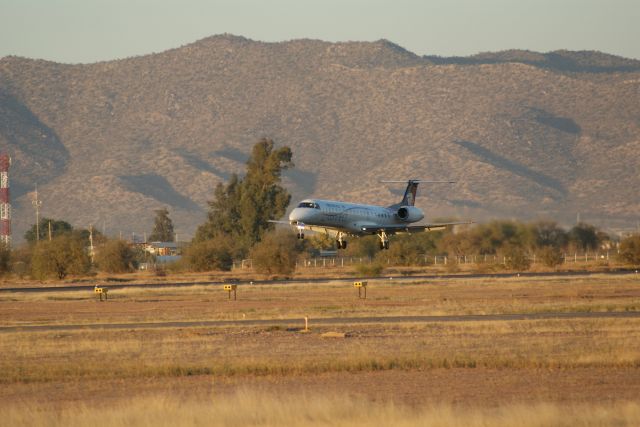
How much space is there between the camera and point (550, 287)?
62.0 metres

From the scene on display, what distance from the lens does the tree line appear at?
87.3 meters

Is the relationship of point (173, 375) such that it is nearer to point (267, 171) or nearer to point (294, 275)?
point (294, 275)

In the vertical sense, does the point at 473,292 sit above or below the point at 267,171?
below

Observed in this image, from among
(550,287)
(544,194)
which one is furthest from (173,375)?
(544,194)

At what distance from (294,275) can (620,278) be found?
25085 mm

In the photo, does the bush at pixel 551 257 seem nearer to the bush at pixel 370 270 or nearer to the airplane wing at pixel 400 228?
the bush at pixel 370 270

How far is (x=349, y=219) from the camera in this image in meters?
62.0

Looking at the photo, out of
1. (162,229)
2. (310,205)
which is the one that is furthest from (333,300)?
(162,229)

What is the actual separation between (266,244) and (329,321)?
45.0 m

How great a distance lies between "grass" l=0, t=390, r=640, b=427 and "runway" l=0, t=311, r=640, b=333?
17303 millimetres

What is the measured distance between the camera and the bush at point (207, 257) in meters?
94.4

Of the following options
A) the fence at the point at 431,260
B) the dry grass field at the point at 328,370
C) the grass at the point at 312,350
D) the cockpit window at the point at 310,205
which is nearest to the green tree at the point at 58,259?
the fence at the point at 431,260

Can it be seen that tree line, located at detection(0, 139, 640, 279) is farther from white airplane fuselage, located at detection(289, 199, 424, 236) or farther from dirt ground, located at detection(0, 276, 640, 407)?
dirt ground, located at detection(0, 276, 640, 407)

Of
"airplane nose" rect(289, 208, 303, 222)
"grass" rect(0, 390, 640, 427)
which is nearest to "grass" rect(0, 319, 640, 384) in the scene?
"grass" rect(0, 390, 640, 427)
